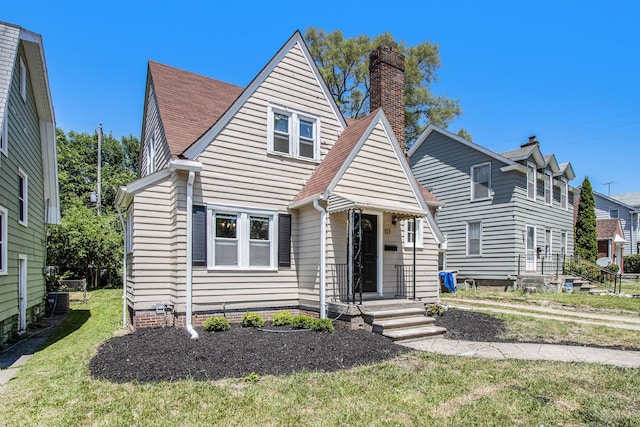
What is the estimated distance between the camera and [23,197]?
391 inches

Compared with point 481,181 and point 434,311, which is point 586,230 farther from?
point 434,311

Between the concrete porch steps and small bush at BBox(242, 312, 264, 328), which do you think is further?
small bush at BBox(242, 312, 264, 328)

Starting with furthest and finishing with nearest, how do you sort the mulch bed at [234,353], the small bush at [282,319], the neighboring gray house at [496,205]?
the neighboring gray house at [496,205] < the small bush at [282,319] < the mulch bed at [234,353]

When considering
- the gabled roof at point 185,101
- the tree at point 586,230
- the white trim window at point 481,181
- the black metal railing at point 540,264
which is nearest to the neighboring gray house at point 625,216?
the tree at point 586,230

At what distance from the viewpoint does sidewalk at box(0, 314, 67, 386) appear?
20.0 feet

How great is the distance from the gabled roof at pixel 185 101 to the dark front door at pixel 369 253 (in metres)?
4.62

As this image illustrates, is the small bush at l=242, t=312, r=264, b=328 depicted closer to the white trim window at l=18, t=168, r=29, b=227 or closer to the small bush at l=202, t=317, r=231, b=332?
the small bush at l=202, t=317, r=231, b=332

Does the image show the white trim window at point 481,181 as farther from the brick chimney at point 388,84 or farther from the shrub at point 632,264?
the shrub at point 632,264

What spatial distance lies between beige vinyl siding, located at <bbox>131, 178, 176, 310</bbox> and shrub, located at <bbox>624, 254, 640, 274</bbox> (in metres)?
35.7

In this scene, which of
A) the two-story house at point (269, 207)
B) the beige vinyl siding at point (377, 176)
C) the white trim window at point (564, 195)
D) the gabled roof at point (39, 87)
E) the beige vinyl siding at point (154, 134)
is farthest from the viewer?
the white trim window at point (564, 195)

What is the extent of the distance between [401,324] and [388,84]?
707 centimetres

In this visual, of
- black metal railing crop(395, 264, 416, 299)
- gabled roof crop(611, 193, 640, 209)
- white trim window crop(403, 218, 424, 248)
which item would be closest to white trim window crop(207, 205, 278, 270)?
black metal railing crop(395, 264, 416, 299)

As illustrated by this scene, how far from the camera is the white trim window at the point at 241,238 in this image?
8.74 m

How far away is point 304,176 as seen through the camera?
1012 centimetres
